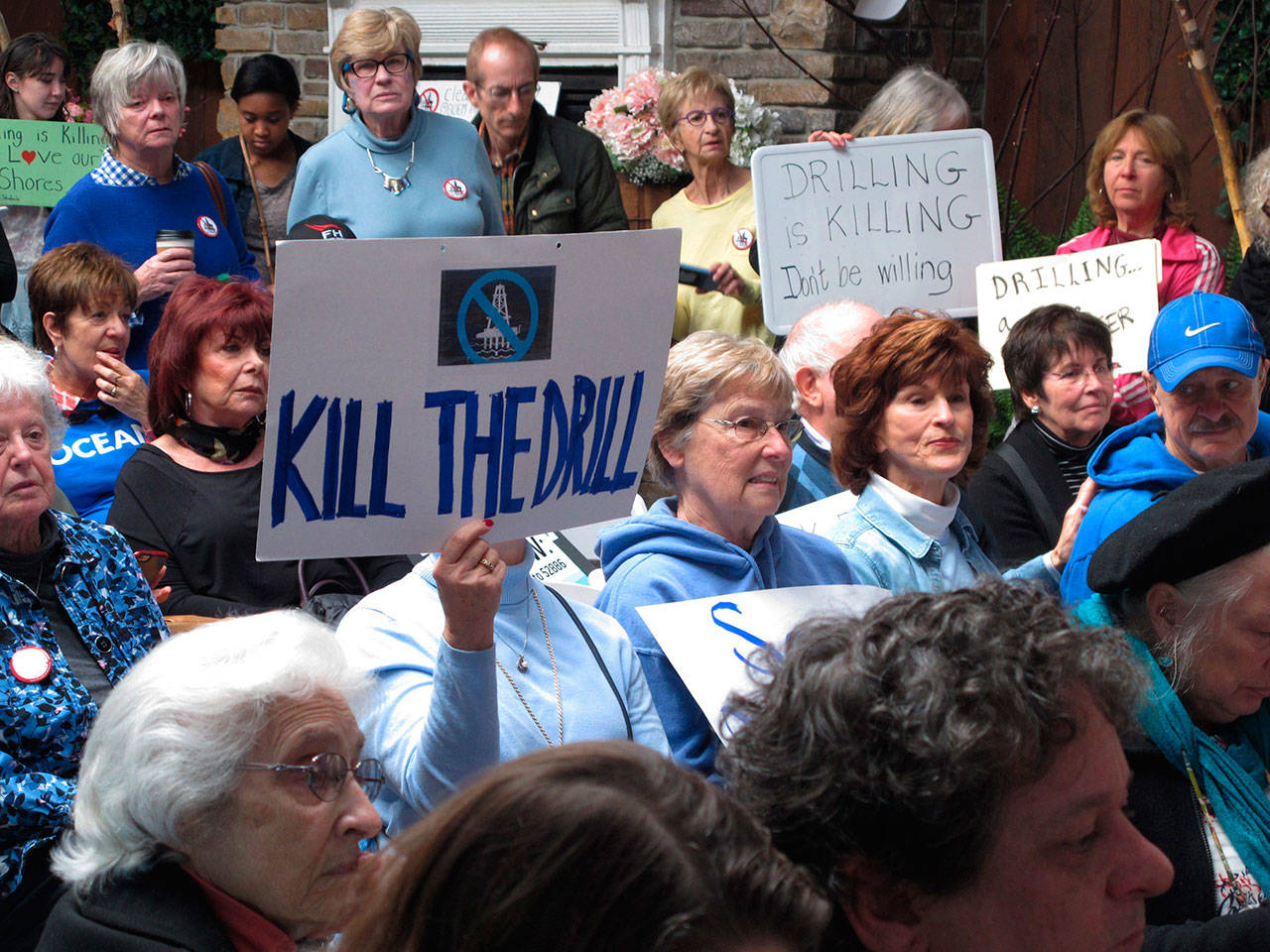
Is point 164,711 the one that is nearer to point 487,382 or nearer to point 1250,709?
point 487,382

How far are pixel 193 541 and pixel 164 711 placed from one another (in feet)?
5.11

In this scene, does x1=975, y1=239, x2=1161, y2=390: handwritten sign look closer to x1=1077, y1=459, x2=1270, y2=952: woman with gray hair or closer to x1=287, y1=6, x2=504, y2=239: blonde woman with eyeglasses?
x1=287, y1=6, x2=504, y2=239: blonde woman with eyeglasses

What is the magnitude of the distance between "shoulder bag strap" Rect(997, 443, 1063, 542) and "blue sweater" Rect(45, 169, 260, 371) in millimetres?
2763

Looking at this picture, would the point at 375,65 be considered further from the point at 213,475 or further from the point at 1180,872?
the point at 1180,872

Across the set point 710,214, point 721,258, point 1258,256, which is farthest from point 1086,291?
point 710,214

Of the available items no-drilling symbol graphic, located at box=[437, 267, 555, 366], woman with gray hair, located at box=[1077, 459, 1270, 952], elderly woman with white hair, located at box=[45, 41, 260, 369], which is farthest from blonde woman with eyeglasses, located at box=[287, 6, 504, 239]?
woman with gray hair, located at box=[1077, 459, 1270, 952]

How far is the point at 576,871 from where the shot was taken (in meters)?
0.98

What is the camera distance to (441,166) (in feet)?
17.1

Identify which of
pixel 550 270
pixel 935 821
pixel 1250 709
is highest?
pixel 550 270

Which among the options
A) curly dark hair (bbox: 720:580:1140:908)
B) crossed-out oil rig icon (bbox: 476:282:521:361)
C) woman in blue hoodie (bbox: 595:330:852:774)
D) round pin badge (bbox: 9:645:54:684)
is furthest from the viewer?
woman in blue hoodie (bbox: 595:330:852:774)

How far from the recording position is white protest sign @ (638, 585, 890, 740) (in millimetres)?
2691

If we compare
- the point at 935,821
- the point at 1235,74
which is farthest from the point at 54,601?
the point at 1235,74

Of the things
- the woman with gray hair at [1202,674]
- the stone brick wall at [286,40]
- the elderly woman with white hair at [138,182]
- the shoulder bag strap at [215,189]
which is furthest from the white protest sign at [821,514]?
the stone brick wall at [286,40]

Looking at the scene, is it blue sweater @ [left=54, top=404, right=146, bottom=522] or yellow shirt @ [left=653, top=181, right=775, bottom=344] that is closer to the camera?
blue sweater @ [left=54, top=404, right=146, bottom=522]
